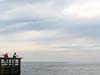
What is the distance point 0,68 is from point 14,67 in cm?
212

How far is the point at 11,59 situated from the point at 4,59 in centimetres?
96

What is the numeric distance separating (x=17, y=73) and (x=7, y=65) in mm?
1949

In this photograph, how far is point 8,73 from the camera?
133ft

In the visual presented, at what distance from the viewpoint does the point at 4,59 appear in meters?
40.7

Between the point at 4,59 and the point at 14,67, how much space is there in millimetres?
1823

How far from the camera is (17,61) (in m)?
41.9

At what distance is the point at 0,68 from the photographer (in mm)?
40094

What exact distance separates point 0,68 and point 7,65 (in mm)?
1156

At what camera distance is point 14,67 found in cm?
4144

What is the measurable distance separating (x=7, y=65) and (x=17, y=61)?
5.34 ft

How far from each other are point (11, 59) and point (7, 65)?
0.94 metres

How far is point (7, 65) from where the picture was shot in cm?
4088
